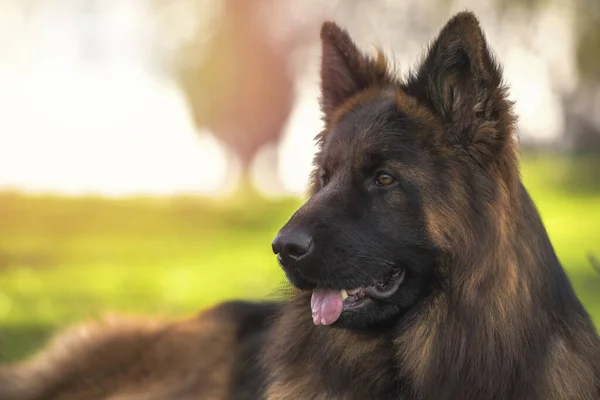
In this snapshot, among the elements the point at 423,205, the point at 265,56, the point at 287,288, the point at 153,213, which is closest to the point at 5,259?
the point at 153,213

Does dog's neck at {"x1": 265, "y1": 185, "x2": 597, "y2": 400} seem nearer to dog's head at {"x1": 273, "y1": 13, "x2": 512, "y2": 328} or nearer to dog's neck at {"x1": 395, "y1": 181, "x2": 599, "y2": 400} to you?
dog's neck at {"x1": 395, "y1": 181, "x2": 599, "y2": 400}

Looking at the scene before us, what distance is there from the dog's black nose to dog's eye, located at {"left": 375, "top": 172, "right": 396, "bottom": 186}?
1.43 feet

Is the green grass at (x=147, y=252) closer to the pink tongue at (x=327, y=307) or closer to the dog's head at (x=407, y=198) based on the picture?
the pink tongue at (x=327, y=307)

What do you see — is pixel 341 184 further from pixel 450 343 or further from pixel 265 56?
pixel 265 56

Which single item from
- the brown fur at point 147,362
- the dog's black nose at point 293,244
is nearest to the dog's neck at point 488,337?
the dog's black nose at point 293,244

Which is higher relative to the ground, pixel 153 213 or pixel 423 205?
pixel 153 213

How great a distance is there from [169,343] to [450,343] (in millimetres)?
2166

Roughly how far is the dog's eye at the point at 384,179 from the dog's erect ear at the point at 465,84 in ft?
1.13

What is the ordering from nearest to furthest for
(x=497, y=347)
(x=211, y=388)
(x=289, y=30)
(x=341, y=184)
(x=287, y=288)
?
(x=497, y=347) < (x=341, y=184) < (x=287, y=288) < (x=211, y=388) < (x=289, y=30)

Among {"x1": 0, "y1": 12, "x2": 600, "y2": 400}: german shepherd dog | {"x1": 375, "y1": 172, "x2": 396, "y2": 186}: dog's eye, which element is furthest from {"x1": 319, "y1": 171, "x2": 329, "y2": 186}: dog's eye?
{"x1": 375, "y1": 172, "x2": 396, "y2": 186}: dog's eye

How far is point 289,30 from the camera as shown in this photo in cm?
1927

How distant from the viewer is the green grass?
34.2ft

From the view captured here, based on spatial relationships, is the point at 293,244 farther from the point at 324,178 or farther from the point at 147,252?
the point at 147,252

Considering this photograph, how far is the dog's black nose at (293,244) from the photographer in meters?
3.36
